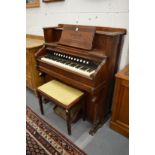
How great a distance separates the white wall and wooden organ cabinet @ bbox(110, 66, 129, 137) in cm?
32

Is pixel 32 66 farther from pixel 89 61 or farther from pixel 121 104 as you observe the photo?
pixel 121 104

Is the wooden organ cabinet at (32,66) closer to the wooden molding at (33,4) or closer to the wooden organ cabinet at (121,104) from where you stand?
the wooden molding at (33,4)

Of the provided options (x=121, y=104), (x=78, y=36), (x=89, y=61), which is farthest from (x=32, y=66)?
(x=121, y=104)

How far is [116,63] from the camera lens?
5.35 feet

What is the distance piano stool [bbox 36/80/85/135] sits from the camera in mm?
1458

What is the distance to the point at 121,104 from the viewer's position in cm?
150

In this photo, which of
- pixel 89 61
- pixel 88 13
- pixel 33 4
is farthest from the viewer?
pixel 33 4

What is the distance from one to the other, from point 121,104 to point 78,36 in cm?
86

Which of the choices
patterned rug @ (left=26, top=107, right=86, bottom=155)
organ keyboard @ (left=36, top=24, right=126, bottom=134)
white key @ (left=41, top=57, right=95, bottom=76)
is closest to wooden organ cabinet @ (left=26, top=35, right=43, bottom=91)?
organ keyboard @ (left=36, top=24, right=126, bottom=134)

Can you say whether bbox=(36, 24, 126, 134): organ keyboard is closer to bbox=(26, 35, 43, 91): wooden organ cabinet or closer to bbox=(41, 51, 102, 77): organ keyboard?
bbox=(41, 51, 102, 77): organ keyboard

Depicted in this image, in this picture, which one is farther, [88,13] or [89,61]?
[88,13]
